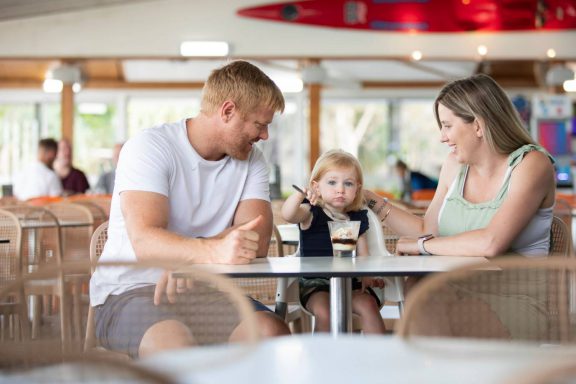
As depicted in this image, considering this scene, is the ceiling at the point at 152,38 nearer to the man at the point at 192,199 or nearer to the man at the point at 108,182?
the man at the point at 108,182

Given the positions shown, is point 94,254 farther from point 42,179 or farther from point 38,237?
point 42,179

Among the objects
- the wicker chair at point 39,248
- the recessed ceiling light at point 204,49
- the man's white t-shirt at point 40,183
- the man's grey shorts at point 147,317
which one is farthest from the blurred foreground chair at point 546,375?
the recessed ceiling light at point 204,49

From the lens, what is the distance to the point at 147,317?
228 centimetres

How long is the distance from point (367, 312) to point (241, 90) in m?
0.83

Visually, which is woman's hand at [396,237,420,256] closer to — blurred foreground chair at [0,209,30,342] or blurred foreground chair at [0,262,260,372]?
blurred foreground chair at [0,262,260,372]

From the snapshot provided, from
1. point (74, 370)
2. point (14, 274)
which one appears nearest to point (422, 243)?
point (74, 370)

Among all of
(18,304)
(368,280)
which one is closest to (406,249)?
(368,280)

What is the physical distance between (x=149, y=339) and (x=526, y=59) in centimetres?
1020

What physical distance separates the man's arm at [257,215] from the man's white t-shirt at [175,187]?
0.02m

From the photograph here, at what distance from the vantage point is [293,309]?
3.46m

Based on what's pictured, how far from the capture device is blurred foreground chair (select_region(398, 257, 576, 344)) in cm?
Result: 154

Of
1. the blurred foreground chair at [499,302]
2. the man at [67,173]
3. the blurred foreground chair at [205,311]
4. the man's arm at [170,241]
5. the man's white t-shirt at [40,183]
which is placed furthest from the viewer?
the man at [67,173]

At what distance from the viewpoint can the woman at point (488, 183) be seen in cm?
280

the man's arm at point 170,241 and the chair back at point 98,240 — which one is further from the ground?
the man's arm at point 170,241
